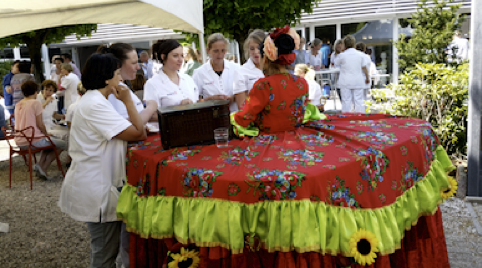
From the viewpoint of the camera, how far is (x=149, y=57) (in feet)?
46.5

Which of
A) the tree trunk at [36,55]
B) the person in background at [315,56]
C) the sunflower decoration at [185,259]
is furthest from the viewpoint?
the person in background at [315,56]

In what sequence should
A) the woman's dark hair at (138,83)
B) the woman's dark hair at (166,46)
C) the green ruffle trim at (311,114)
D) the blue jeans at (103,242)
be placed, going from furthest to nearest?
the woman's dark hair at (138,83) < the woman's dark hair at (166,46) < the green ruffle trim at (311,114) < the blue jeans at (103,242)

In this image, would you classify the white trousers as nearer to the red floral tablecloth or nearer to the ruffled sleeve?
the red floral tablecloth

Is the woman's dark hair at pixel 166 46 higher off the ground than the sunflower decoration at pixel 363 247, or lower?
higher

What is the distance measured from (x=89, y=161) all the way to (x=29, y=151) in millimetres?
4828

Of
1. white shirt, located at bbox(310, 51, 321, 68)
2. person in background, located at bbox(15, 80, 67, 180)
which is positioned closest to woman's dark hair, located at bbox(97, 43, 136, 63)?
person in background, located at bbox(15, 80, 67, 180)

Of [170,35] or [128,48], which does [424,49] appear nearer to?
[128,48]

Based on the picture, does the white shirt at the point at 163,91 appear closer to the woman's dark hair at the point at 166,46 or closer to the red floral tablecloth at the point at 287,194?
the woman's dark hair at the point at 166,46

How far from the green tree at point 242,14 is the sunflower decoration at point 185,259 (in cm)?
550

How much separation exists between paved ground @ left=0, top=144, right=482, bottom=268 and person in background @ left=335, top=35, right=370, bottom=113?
15.4 ft

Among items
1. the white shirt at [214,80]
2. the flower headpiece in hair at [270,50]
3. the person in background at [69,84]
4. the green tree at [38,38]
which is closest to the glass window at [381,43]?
the green tree at [38,38]

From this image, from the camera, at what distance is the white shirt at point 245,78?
A: 442 cm

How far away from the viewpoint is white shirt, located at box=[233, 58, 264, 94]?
4.42 metres

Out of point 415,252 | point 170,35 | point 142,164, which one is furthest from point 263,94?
point 170,35
